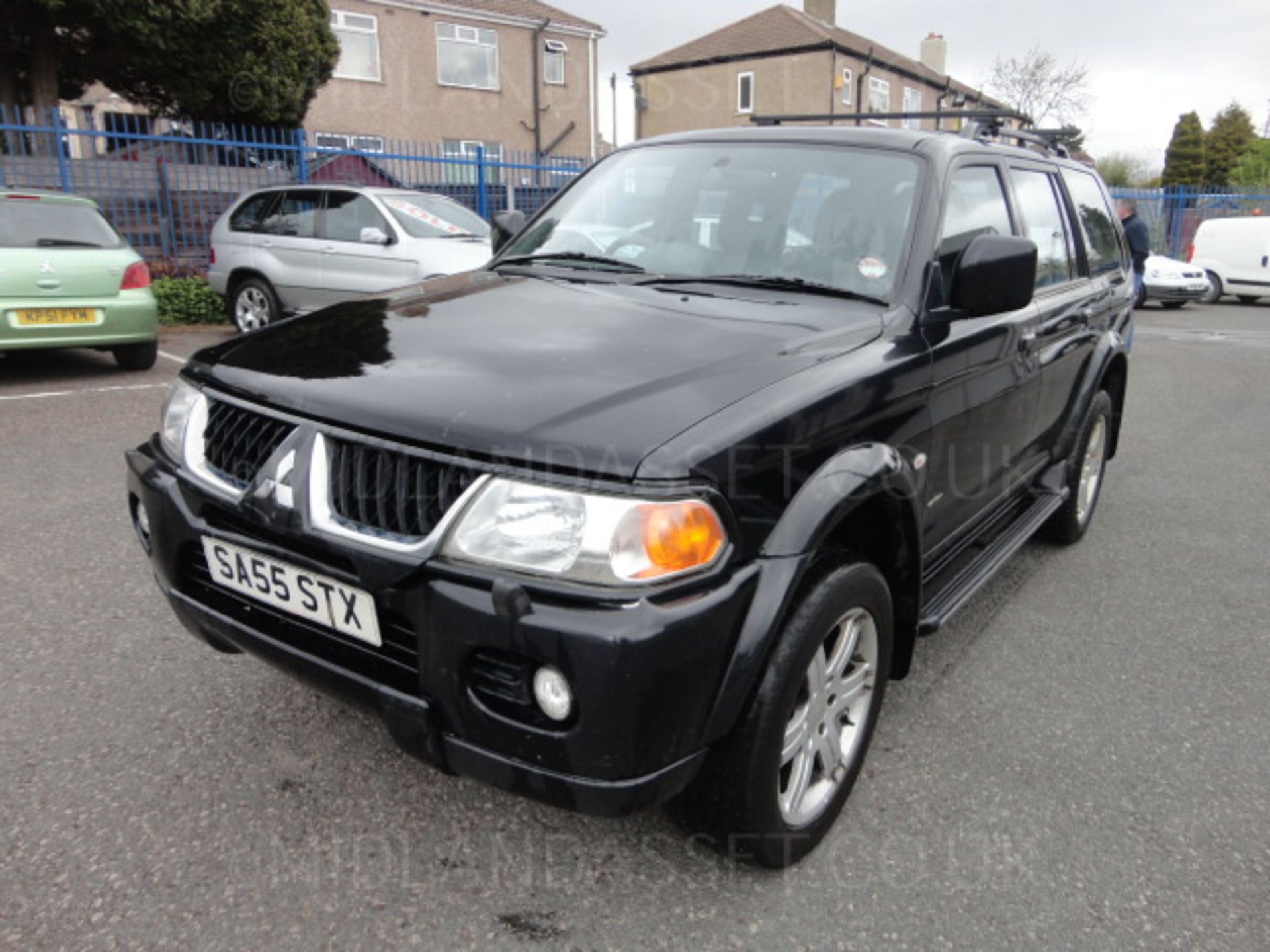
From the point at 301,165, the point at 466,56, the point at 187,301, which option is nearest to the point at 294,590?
the point at 187,301

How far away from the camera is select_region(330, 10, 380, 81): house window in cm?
2562

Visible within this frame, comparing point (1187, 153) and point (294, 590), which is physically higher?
point (1187, 153)

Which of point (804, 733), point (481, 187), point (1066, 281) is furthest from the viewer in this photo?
point (481, 187)

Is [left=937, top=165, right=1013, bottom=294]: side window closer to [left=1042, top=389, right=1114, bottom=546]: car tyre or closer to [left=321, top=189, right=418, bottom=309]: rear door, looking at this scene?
[left=1042, top=389, right=1114, bottom=546]: car tyre

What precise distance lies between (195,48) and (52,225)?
7799 millimetres

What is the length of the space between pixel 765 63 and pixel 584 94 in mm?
9655

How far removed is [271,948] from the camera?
195 centimetres

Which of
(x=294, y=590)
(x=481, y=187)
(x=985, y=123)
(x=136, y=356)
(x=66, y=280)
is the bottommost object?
(x=136, y=356)

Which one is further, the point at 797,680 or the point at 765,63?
the point at 765,63

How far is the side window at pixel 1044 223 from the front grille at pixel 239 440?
2.70 m

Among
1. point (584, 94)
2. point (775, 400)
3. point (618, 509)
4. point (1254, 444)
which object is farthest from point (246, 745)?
point (584, 94)

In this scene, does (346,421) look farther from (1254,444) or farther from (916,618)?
(1254,444)

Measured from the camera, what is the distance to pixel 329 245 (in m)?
9.74

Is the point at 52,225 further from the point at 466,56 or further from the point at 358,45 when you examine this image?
the point at 466,56
